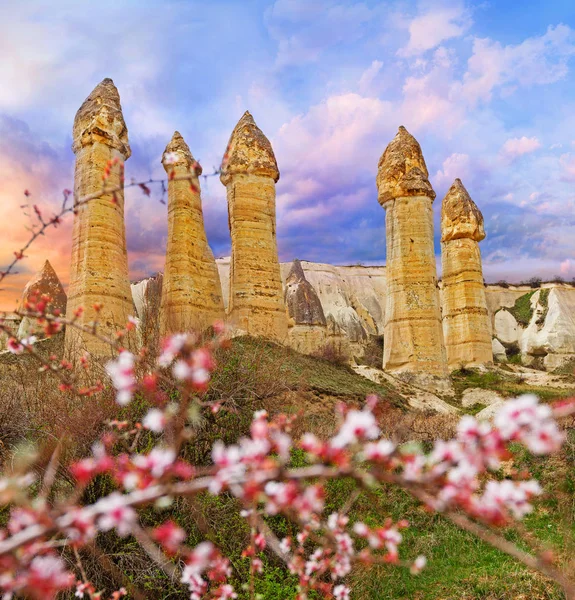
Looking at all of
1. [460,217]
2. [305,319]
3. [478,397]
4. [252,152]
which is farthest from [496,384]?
[252,152]

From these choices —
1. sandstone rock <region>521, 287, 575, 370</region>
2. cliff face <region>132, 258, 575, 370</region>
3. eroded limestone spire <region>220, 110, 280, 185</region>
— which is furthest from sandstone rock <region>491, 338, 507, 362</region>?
eroded limestone spire <region>220, 110, 280, 185</region>

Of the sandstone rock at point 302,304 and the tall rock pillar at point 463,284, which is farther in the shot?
the sandstone rock at point 302,304

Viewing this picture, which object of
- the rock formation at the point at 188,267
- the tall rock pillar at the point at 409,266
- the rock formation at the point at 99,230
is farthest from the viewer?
the tall rock pillar at the point at 409,266

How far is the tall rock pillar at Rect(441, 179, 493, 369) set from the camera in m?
22.3

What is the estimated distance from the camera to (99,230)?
13.4 metres

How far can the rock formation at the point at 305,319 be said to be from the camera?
23.2m

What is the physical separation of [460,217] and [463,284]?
297cm

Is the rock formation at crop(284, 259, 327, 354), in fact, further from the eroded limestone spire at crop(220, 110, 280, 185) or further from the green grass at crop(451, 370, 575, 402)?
the eroded limestone spire at crop(220, 110, 280, 185)

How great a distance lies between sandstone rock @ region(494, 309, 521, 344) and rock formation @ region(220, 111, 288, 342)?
25.6 metres

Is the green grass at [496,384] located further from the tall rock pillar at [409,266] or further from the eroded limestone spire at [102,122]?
the eroded limestone spire at [102,122]

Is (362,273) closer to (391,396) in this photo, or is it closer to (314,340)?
(314,340)

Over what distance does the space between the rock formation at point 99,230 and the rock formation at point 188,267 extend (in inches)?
61.0

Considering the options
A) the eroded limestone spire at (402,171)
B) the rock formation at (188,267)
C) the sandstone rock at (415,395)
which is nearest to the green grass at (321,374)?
the sandstone rock at (415,395)

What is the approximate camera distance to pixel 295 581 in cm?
455
